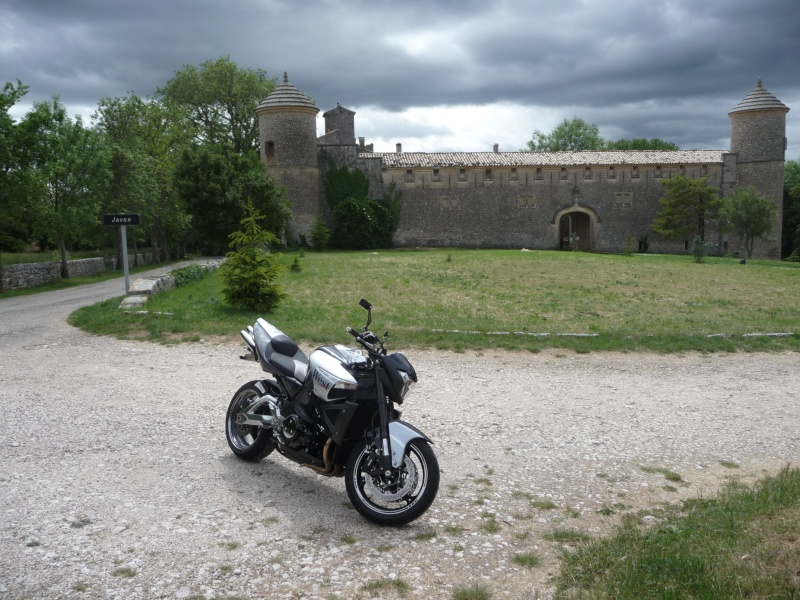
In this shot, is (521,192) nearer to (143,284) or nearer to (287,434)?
(143,284)

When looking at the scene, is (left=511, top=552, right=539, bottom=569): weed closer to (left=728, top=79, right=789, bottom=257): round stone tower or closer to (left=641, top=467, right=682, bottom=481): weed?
(left=641, top=467, right=682, bottom=481): weed

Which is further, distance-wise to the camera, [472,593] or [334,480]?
[334,480]

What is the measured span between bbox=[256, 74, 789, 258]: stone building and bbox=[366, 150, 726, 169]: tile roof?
65 mm

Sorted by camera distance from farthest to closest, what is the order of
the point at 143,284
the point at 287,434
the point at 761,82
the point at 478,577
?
the point at 761,82 < the point at 143,284 < the point at 287,434 < the point at 478,577

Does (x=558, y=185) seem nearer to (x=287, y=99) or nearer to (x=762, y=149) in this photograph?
(x=762, y=149)

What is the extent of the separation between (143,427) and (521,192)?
39.9m

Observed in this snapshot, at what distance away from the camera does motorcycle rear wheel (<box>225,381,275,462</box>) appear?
5168 millimetres

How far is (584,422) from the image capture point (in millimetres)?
6508

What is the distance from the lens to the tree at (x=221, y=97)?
152 feet

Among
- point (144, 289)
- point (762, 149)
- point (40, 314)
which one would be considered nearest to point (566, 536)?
point (144, 289)

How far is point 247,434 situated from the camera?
5.41 metres

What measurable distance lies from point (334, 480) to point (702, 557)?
258 cm

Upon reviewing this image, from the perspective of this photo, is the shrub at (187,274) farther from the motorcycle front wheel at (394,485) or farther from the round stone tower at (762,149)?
the round stone tower at (762,149)

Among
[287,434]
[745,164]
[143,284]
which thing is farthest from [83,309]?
[745,164]
